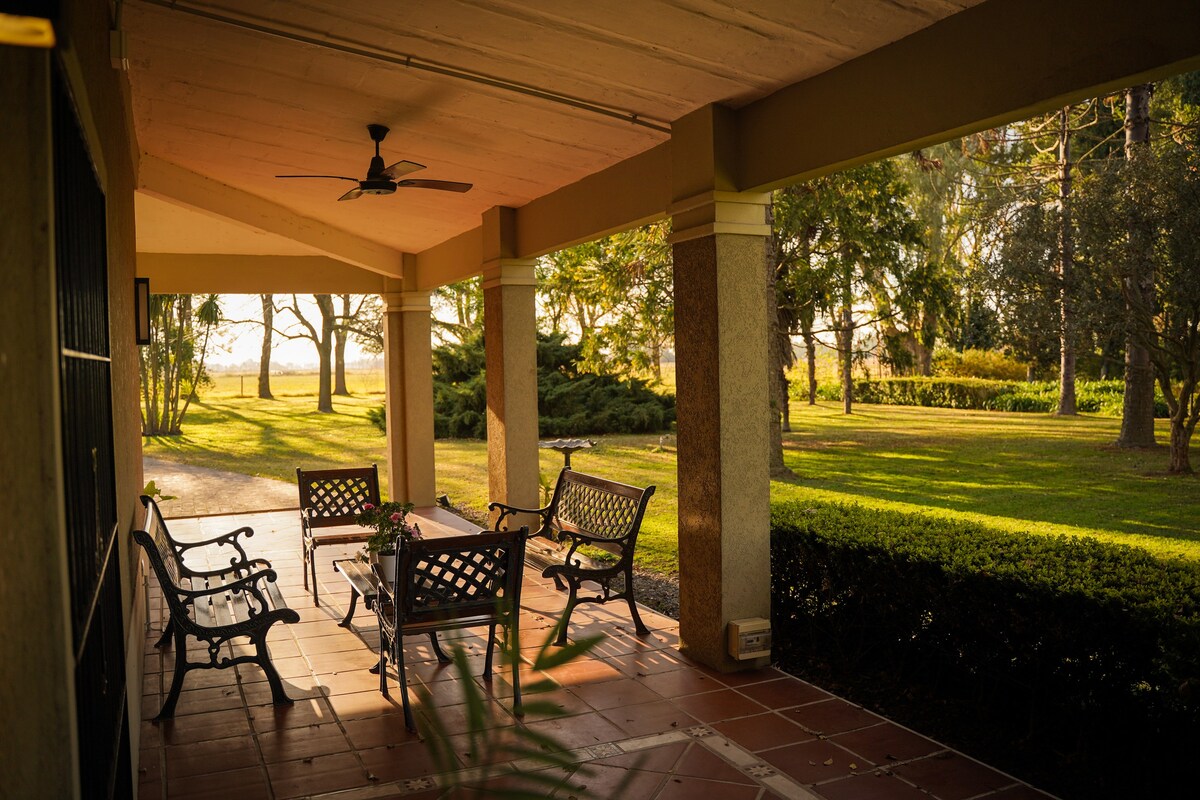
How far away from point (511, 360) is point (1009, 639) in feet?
17.8

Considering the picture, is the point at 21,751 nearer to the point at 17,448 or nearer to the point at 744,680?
the point at 17,448

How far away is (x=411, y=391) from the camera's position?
40.2 ft

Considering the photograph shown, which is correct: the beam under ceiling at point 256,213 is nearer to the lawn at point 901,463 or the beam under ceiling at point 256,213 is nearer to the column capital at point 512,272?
the column capital at point 512,272

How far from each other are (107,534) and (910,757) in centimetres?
346

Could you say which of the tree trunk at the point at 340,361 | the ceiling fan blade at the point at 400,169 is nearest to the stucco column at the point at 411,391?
the ceiling fan blade at the point at 400,169

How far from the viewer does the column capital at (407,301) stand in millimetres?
12141

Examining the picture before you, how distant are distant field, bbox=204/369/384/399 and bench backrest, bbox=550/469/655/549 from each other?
28180mm

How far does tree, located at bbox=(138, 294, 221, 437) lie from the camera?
22.0 meters

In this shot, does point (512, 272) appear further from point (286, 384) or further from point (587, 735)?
point (286, 384)

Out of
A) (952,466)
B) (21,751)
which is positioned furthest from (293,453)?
(21,751)

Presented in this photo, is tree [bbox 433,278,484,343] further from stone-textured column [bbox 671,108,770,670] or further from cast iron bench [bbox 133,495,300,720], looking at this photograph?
stone-textured column [bbox 671,108,770,670]

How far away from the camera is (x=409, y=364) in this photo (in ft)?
40.3

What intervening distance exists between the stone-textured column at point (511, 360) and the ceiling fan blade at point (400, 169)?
7.54 ft

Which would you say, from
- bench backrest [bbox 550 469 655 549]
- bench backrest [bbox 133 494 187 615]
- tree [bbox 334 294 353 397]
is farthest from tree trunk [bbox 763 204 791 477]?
tree [bbox 334 294 353 397]
